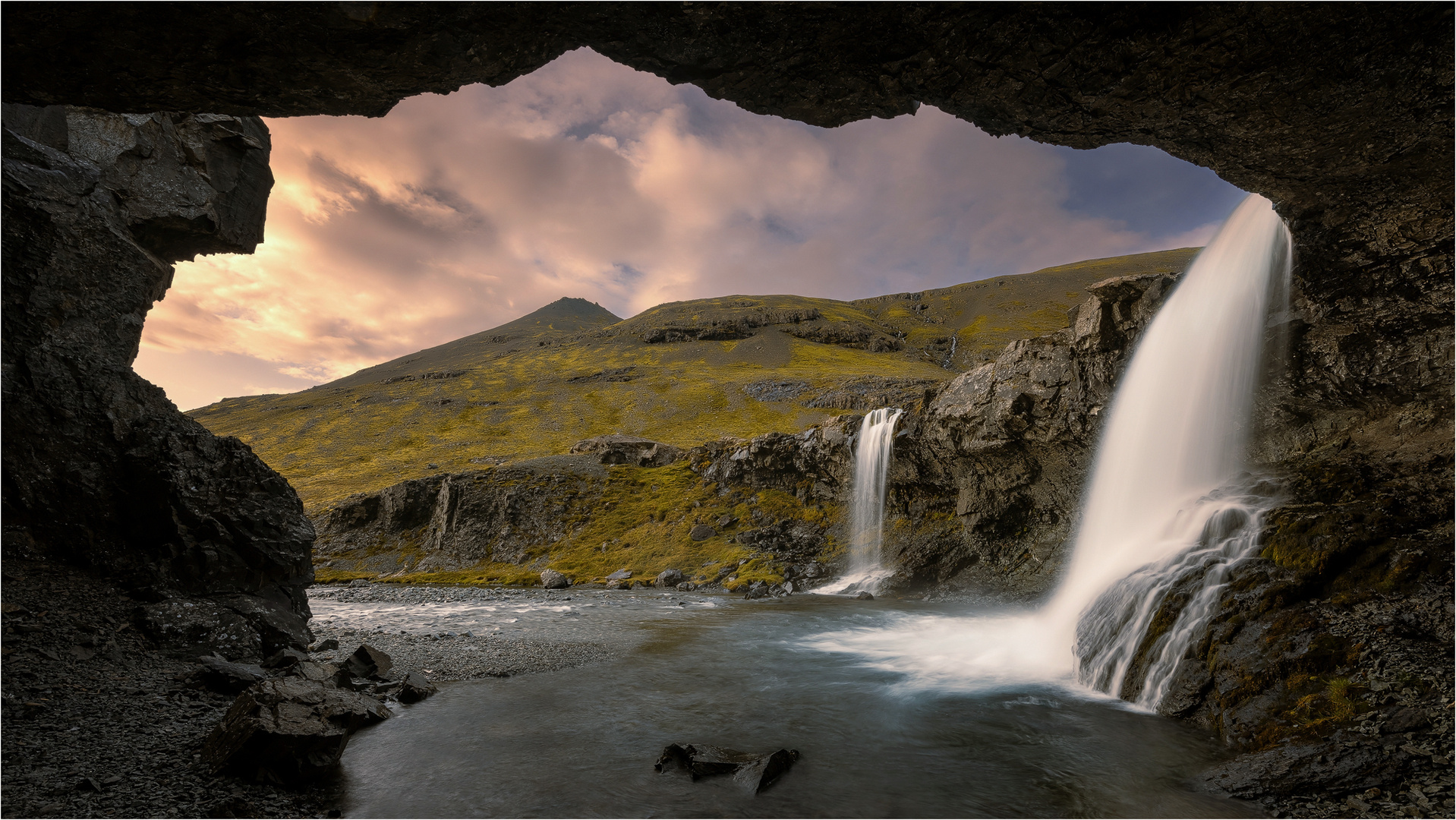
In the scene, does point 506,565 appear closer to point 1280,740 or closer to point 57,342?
point 57,342

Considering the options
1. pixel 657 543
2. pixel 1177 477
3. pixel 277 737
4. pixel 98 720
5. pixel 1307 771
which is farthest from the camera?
pixel 657 543

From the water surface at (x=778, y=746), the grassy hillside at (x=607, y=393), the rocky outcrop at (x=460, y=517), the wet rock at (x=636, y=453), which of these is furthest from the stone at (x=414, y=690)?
the grassy hillside at (x=607, y=393)

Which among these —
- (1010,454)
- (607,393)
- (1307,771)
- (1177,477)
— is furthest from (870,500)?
(607,393)

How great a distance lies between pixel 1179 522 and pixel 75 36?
25.1 m

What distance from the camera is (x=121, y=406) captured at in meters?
13.5

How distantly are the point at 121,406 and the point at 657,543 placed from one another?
3837 cm

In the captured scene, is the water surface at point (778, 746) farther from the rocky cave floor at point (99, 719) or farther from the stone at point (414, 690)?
the rocky cave floor at point (99, 719)

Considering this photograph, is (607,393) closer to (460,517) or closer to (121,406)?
(460,517)

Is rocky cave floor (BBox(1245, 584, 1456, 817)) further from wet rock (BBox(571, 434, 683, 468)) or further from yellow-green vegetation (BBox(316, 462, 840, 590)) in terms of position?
wet rock (BBox(571, 434, 683, 468))

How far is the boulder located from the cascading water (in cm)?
3138

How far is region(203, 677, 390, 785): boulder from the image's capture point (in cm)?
832

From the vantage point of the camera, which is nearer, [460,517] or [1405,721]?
[1405,721]

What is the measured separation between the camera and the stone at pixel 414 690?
43.4 ft

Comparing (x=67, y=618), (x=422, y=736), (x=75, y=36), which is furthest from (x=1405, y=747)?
(x=67, y=618)
